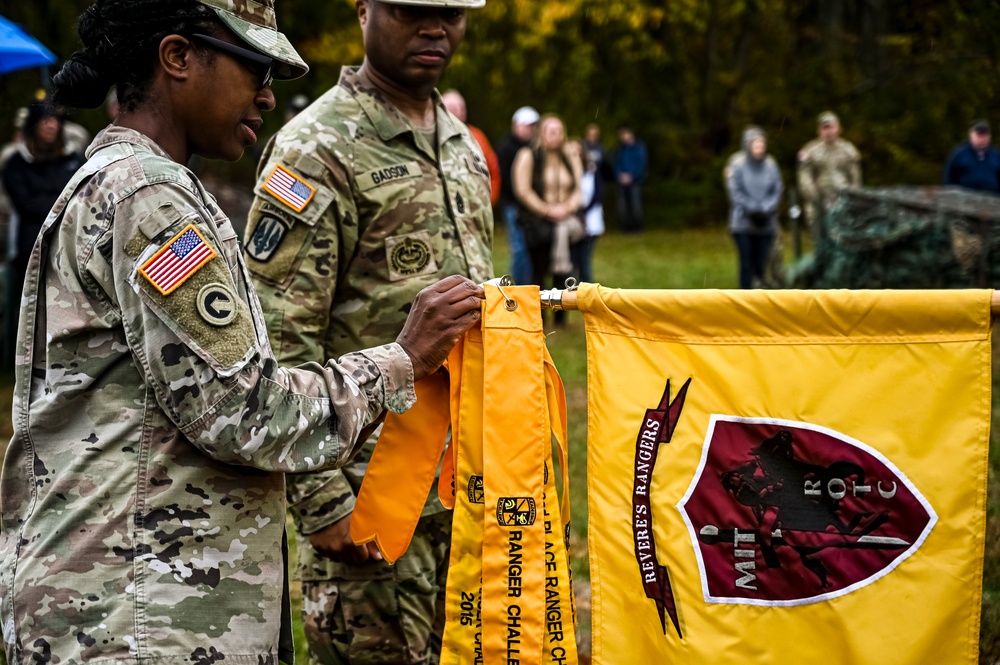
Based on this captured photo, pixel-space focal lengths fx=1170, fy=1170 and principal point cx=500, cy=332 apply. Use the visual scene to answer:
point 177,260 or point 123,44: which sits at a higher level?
point 123,44

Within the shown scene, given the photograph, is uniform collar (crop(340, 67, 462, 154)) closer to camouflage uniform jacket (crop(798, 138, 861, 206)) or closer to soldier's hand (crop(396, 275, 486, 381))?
soldier's hand (crop(396, 275, 486, 381))

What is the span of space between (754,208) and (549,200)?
8.97ft

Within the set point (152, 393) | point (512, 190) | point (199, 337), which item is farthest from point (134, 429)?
point (512, 190)

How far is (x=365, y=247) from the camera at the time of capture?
130 inches

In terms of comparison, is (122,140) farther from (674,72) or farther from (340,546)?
(674,72)

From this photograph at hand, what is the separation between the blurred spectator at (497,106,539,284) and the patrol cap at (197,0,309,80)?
941cm

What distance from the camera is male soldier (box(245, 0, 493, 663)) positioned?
3191 mm

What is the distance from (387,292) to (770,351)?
45.6 inches

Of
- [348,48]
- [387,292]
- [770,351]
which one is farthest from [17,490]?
[348,48]

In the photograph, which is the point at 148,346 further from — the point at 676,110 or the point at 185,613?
the point at 676,110

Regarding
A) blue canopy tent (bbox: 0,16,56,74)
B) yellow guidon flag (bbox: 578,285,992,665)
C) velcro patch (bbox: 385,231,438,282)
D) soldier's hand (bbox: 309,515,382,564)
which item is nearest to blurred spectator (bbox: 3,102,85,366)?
blue canopy tent (bbox: 0,16,56,74)

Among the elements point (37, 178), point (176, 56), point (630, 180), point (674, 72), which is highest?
point (674, 72)

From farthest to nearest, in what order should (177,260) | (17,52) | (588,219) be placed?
(588,219)
(17,52)
(177,260)

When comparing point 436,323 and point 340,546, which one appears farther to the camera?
point 340,546
